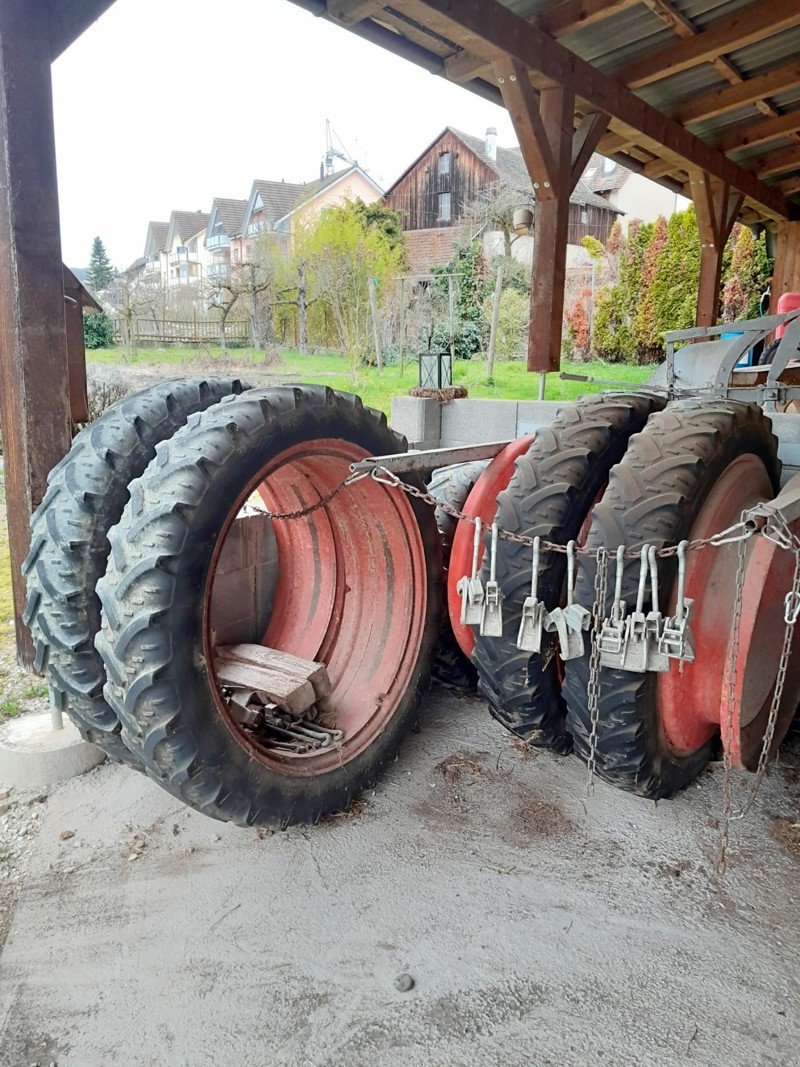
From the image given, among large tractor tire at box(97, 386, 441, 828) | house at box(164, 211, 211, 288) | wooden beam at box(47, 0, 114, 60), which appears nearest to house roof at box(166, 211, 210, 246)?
house at box(164, 211, 211, 288)

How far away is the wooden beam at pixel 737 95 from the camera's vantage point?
19.9ft

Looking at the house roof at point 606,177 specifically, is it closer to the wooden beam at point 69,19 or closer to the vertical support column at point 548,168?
the vertical support column at point 548,168

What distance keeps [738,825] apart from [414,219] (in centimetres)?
2432

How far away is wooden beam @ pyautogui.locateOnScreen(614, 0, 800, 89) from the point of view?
16.3 feet

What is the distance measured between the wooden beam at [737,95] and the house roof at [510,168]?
15.7 m

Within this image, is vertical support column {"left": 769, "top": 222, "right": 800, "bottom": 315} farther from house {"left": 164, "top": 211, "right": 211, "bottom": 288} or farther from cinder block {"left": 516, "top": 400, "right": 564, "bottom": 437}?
house {"left": 164, "top": 211, "right": 211, "bottom": 288}

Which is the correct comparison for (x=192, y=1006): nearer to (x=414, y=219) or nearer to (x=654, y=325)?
(x=654, y=325)

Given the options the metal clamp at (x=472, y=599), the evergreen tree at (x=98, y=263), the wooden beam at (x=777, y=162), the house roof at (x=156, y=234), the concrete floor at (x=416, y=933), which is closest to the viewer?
the concrete floor at (x=416, y=933)

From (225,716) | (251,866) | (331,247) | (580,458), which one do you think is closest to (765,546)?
(580,458)

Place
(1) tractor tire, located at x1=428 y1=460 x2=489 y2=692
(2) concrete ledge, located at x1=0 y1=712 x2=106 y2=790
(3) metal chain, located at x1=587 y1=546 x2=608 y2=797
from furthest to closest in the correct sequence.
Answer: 1. (1) tractor tire, located at x1=428 y1=460 x2=489 y2=692
2. (2) concrete ledge, located at x1=0 y1=712 x2=106 y2=790
3. (3) metal chain, located at x1=587 y1=546 x2=608 y2=797

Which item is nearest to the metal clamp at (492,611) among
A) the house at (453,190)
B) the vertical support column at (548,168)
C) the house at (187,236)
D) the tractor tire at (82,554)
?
the tractor tire at (82,554)

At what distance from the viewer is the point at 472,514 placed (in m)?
2.77

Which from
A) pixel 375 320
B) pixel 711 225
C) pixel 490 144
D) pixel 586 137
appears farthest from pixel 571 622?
pixel 490 144

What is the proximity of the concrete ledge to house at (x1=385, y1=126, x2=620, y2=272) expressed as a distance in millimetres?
19800
